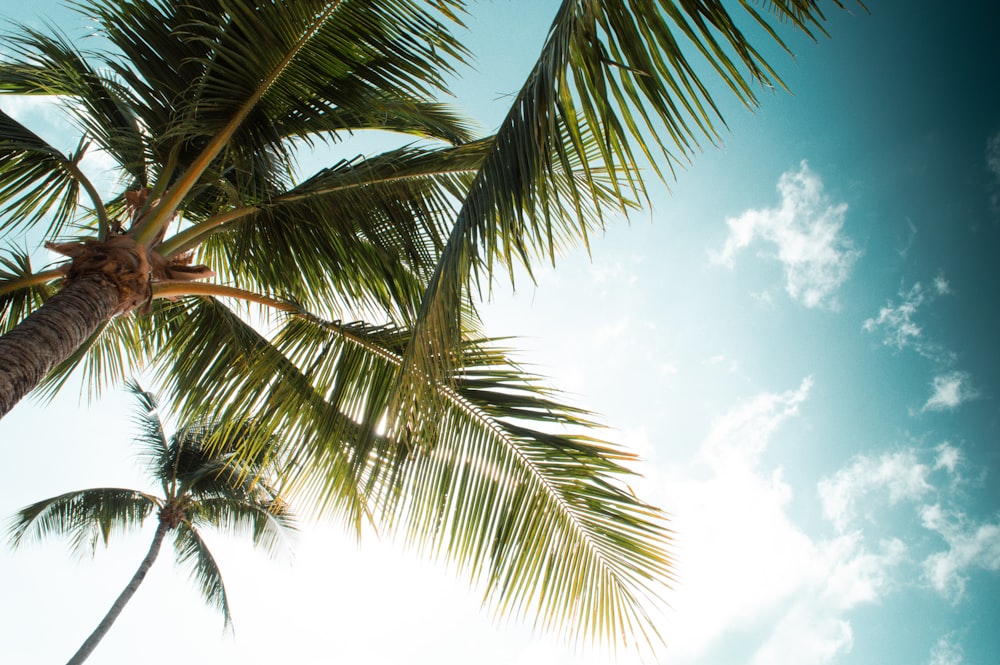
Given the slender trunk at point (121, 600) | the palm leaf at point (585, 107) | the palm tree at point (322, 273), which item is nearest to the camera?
the palm leaf at point (585, 107)

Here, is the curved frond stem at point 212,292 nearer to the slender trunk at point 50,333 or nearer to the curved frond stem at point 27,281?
the slender trunk at point 50,333

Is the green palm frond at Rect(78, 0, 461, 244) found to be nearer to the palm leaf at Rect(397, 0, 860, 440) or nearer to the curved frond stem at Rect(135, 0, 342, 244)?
the curved frond stem at Rect(135, 0, 342, 244)

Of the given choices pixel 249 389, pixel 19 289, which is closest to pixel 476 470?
pixel 249 389

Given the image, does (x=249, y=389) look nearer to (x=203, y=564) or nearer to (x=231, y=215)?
(x=231, y=215)

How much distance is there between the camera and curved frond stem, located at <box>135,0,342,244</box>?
2926 millimetres

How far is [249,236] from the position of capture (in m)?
3.68

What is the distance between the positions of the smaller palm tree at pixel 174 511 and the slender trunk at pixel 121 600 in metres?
0.02

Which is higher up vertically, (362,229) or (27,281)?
(362,229)

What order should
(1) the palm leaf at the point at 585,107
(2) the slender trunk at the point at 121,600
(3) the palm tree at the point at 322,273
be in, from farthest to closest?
(2) the slender trunk at the point at 121,600
(3) the palm tree at the point at 322,273
(1) the palm leaf at the point at 585,107

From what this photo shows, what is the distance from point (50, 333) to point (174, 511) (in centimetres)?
1082

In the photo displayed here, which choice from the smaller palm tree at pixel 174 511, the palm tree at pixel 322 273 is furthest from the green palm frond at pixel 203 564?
the palm tree at pixel 322 273

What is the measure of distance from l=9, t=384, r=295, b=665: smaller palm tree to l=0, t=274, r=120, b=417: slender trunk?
8.59 m

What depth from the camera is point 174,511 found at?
11461mm

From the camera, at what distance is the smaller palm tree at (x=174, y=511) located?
10469 millimetres
